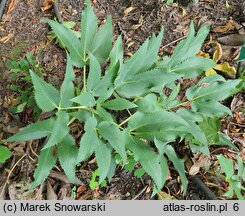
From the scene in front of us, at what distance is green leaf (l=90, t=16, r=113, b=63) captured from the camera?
1555 millimetres

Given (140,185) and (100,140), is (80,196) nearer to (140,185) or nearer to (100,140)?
(140,185)

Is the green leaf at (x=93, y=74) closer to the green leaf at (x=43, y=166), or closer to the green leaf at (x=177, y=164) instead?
the green leaf at (x=43, y=166)

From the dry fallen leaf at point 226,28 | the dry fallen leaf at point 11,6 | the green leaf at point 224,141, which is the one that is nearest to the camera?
the green leaf at point 224,141

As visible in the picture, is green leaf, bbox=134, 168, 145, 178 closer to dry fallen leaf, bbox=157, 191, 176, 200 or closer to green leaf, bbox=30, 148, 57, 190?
dry fallen leaf, bbox=157, 191, 176, 200

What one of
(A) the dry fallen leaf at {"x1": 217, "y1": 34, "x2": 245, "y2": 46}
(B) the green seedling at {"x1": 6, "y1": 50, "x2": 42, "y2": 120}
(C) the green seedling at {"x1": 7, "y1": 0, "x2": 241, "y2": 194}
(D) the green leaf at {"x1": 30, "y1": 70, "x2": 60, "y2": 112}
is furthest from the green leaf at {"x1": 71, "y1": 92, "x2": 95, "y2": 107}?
(A) the dry fallen leaf at {"x1": 217, "y1": 34, "x2": 245, "y2": 46}

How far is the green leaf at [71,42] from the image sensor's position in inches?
59.3

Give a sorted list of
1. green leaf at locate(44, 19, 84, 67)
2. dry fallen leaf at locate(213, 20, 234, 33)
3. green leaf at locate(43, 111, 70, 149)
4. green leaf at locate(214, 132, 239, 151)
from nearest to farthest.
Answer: green leaf at locate(43, 111, 70, 149)
green leaf at locate(44, 19, 84, 67)
green leaf at locate(214, 132, 239, 151)
dry fallen leaf at locate(213, 20, 234, 33)

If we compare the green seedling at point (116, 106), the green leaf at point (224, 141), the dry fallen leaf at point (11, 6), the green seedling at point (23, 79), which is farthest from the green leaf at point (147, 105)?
the dry fallen leaf at point (11, 6)

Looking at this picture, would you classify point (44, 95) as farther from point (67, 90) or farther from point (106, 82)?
point (106, 82)

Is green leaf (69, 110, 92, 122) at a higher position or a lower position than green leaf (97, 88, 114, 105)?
lower

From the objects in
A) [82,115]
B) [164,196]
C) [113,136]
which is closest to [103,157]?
[113,136]

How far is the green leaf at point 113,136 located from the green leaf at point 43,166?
0.22 meters

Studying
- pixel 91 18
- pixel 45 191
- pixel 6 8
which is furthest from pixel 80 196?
pixel 6 8

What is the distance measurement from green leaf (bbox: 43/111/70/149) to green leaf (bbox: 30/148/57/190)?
12 centimetres
